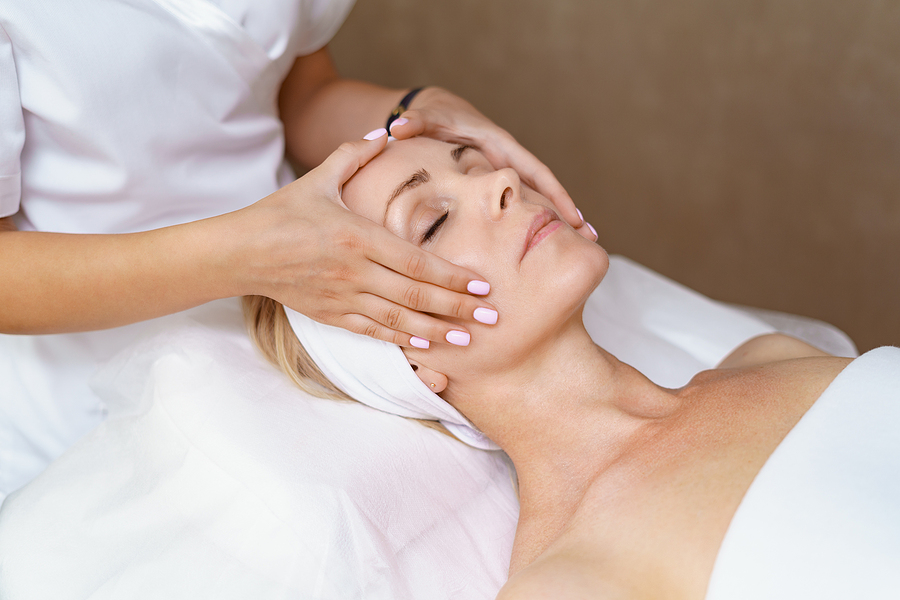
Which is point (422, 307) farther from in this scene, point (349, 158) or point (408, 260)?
point (349, 158)

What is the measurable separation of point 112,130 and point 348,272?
566 millimetres

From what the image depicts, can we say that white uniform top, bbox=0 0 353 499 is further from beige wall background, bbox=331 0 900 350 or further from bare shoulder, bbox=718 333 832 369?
beige wall background, bbox=331 0 900 350

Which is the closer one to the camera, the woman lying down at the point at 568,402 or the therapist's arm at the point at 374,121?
the woman lying down at the point at 568,402

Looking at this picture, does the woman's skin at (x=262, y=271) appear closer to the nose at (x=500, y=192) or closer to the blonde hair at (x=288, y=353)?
the nose at (x=500, y=192)

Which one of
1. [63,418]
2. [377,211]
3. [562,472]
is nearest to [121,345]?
[63,418]

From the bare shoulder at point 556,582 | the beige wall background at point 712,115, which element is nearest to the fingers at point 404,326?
the bare shoulder at point 556,582

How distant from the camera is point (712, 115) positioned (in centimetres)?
300

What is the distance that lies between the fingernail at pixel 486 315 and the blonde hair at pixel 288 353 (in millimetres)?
332

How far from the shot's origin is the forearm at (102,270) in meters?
1.08

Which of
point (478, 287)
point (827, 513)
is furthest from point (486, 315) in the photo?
point (827, 513)

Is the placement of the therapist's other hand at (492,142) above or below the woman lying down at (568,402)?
above

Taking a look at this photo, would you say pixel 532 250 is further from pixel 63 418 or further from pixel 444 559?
pixel 63 418

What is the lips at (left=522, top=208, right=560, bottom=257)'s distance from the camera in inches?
46.4

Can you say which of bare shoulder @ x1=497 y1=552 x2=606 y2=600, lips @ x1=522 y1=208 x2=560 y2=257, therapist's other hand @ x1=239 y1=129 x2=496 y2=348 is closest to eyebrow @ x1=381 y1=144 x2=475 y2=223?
therapist's other hand @ x1=239 y1=129 x2=496 y2=348
